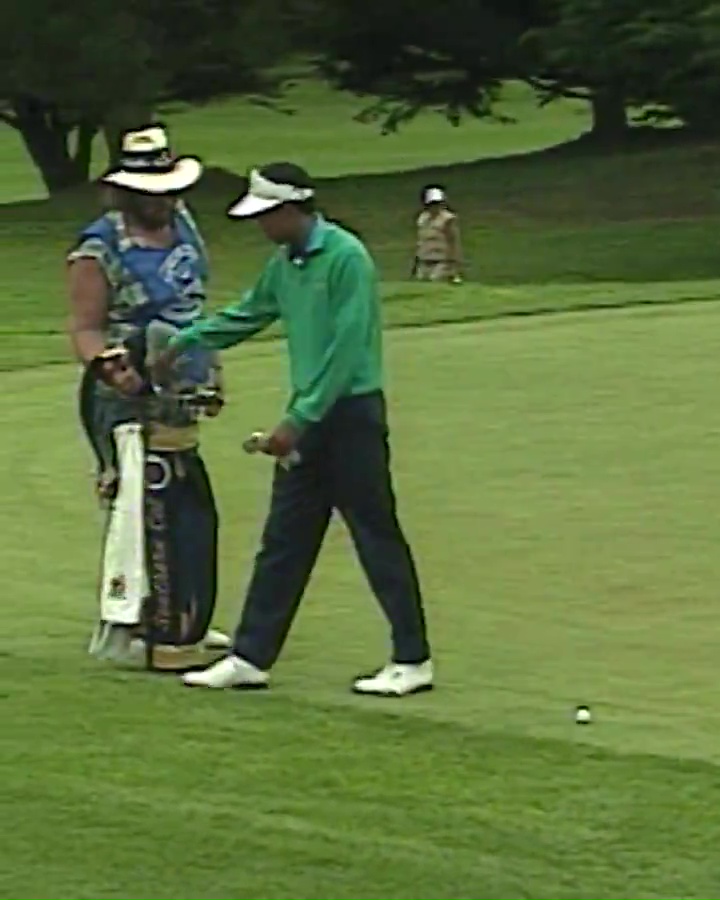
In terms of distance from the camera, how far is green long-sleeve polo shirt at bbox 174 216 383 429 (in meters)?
8.76

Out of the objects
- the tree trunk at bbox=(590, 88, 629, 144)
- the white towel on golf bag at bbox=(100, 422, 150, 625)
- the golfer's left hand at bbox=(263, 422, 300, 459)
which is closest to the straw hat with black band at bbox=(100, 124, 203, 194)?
the white towel on golf bag at bbox=(100, 422, 150, 625)

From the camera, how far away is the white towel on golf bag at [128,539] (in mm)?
9602

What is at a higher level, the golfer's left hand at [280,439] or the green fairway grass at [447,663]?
the golfer's left hand at [280,439]

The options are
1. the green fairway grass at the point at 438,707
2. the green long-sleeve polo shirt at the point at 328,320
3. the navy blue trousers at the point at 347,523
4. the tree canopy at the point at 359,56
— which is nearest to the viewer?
the green fairway grass at the point at 438,707

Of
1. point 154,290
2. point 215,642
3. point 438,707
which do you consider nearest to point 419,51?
point 215,642

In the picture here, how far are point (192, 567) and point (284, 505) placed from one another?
0.66 meters

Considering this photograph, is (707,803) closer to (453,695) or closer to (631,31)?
(453,695)

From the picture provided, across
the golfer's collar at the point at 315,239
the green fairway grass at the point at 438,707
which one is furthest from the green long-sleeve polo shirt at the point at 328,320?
the green fairway grass at the point at 438,707

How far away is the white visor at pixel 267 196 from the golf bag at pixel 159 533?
2.85 feet

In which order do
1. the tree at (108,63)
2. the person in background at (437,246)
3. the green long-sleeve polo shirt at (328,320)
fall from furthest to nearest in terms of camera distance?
the tree at (108,63)
the person in background at (437,246)
the green long-sleeve polo shirt at (328,320)

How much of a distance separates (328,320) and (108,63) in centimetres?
3275

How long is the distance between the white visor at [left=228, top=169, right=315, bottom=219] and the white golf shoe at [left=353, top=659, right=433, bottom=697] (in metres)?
1.53

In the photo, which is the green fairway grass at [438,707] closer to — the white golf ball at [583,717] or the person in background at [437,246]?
the white golf ball at [583,717]

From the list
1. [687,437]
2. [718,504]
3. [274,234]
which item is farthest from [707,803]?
[687,437]
